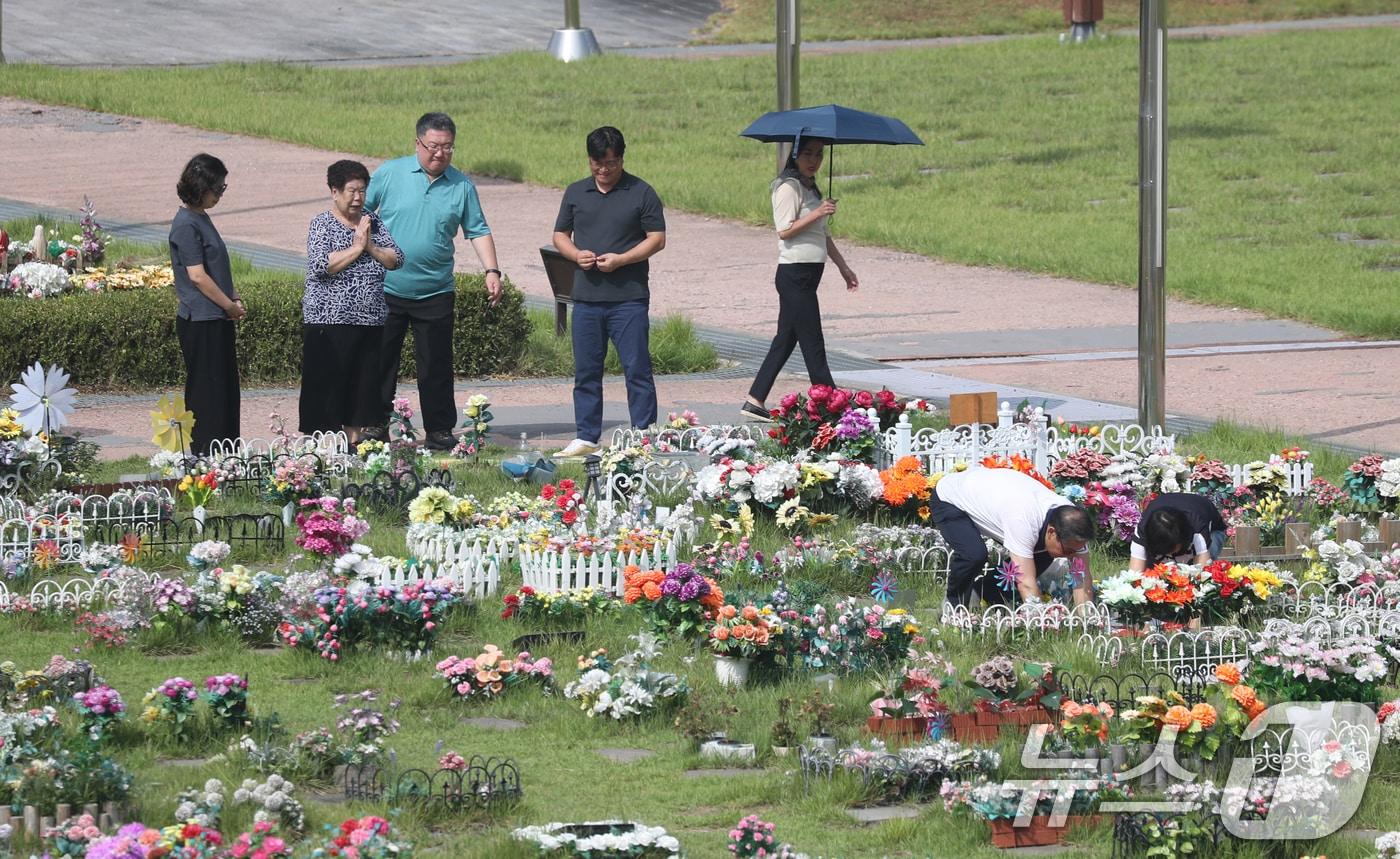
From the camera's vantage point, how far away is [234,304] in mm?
9789

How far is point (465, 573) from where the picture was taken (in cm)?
792

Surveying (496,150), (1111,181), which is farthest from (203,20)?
(1111,181)

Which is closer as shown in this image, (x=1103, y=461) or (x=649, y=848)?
(x=649, y=848)

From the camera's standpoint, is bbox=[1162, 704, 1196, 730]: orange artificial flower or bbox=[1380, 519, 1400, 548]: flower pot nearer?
bbox=[1162, 704, 1196, 730]: orange artificial flower

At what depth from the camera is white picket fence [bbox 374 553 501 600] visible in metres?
7.56

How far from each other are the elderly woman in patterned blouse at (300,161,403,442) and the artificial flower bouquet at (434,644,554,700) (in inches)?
145

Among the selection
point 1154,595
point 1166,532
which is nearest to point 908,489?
point 1166,532

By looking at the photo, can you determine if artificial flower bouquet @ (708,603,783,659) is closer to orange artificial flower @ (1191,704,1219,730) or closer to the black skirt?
orange artificial flower @ (1191,704,1219,730)

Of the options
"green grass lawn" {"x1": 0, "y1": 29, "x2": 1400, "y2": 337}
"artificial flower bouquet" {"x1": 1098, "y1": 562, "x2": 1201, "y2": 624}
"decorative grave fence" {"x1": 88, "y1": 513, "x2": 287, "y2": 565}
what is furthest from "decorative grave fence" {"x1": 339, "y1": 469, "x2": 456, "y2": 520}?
"green grass lawn" {"x1": 0, "y1": 29, "x2": 1400, "y2": 337}

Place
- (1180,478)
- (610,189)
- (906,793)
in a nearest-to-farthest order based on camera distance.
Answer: (906,793) → (1180,478) → (610,189)

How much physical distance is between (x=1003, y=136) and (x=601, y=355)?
56.5 feet

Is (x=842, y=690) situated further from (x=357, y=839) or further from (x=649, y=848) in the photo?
(x=357, y=839)

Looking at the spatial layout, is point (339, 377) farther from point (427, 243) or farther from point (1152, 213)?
point (1152, 213)

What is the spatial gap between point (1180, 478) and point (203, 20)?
3041 cm
